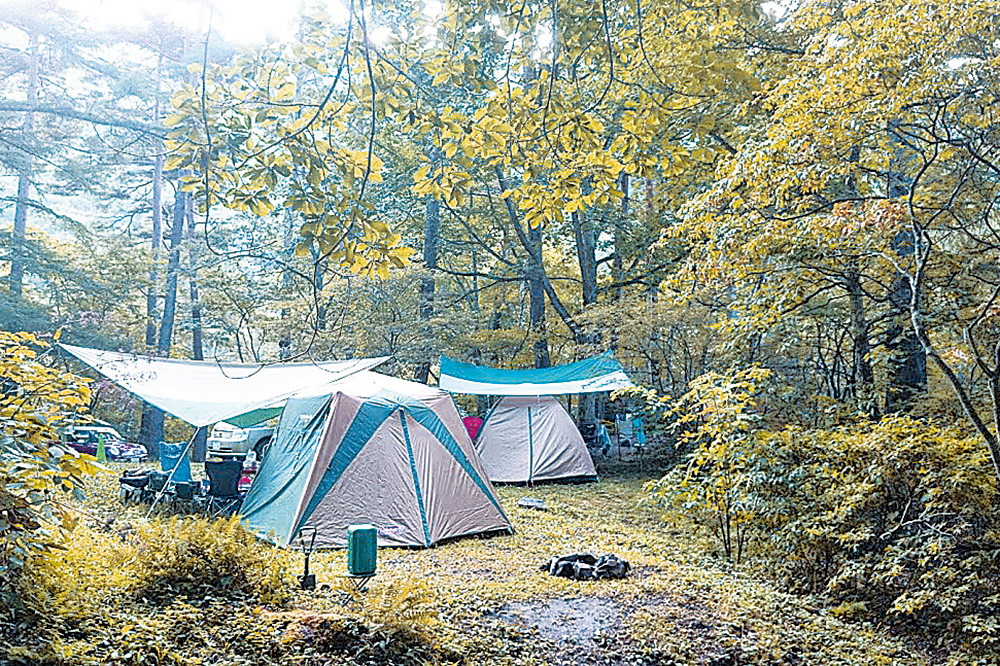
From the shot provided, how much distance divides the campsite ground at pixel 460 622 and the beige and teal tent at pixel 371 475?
518mm

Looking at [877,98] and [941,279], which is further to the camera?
[941,279]

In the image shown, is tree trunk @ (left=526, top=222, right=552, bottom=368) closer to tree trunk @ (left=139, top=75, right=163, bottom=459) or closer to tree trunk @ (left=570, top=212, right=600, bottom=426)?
tree trunk @ (left=570, top=212, right=600, bottom=426)

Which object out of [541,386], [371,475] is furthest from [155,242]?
[371,475]

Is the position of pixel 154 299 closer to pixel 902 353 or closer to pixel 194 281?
pixel 194 281

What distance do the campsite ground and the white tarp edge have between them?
3.83 meters

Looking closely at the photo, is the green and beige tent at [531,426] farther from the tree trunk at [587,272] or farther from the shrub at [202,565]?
the shrub at [202,565]

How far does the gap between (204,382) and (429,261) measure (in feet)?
21.9

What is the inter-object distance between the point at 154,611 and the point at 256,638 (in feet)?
1.68

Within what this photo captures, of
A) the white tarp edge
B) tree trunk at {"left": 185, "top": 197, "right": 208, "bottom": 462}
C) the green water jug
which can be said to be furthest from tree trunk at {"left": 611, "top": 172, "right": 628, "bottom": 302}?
the green water jug

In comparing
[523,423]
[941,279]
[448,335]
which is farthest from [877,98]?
[448,335]

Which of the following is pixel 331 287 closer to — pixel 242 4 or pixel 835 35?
pixel 835 35

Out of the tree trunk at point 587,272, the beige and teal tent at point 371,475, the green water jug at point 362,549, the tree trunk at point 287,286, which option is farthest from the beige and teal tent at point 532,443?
the green water jug at point 362,549

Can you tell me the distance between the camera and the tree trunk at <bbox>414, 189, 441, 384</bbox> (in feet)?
39.6

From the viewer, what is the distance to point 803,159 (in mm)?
4820
